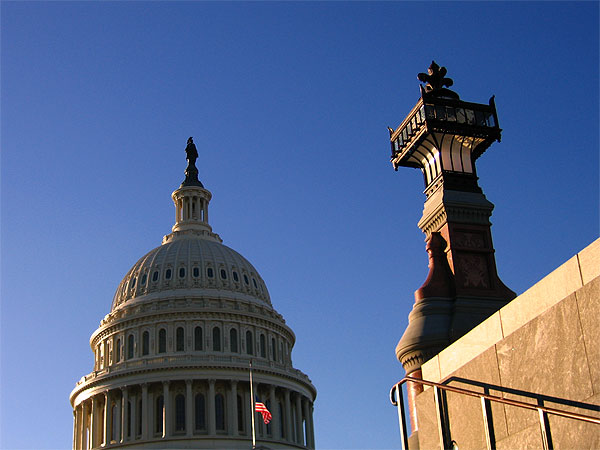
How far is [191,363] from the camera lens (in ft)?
280

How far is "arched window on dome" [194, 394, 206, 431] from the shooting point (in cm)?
8388

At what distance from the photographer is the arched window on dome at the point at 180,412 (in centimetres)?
8400

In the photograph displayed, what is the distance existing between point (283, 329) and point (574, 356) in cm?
8396

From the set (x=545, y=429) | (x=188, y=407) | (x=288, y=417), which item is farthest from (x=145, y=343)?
(x=545, y=429)

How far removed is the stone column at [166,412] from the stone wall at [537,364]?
69.4 m

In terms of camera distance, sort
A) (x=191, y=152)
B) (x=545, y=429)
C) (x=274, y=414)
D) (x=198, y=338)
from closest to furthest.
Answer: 1. (x=545, y=429)
2. (x=274, y=414)
3. (x=198, y=338)
4. (x=191, y=152)

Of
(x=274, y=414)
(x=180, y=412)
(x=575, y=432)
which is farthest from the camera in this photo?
(x=274, y=414)

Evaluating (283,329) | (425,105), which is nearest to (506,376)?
(425,105)

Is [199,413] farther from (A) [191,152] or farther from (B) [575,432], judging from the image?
(B) [575,432]

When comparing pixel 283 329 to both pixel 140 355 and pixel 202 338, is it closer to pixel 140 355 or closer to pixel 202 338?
pixel 202 338

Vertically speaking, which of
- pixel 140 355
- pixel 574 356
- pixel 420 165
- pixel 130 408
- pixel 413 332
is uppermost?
pixel 140 355

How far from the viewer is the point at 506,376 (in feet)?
47.2

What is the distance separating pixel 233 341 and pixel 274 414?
9409mm

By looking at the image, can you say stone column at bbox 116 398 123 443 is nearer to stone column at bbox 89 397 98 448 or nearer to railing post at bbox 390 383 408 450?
stone column at bbox 89 397 98 448
